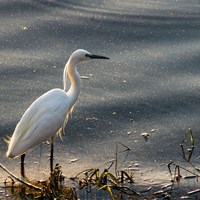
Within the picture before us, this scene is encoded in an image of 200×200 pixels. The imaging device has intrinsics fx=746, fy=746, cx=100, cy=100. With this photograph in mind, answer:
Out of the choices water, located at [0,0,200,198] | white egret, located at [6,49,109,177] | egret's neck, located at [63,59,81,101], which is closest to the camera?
white egret, located at [6,49,109,177]

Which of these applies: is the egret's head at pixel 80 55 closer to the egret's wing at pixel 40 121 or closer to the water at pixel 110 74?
the egret's wing at pixel 40 121

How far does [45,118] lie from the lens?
4938 mm

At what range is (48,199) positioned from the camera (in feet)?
14.5

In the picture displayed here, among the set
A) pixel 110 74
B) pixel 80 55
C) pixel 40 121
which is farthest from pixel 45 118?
pixel 110 74

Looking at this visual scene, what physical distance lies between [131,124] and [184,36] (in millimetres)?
1584

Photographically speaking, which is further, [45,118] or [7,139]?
[7,139]

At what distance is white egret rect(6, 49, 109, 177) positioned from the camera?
4.75m

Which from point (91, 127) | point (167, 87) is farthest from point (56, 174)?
point (167, 87)

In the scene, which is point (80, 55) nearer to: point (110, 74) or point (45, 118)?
point (45, 118)

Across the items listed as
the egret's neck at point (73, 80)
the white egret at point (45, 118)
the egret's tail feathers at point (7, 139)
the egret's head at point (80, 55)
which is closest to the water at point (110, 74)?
the egret's tail feathers at point (7, 139)

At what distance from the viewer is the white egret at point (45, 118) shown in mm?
4746

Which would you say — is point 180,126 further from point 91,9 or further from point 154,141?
point 91,9

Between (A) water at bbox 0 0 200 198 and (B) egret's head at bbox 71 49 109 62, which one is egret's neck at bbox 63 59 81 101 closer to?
(B) egret's head at bbox 71 49 109 62

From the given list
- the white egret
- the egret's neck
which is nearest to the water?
the white egret
